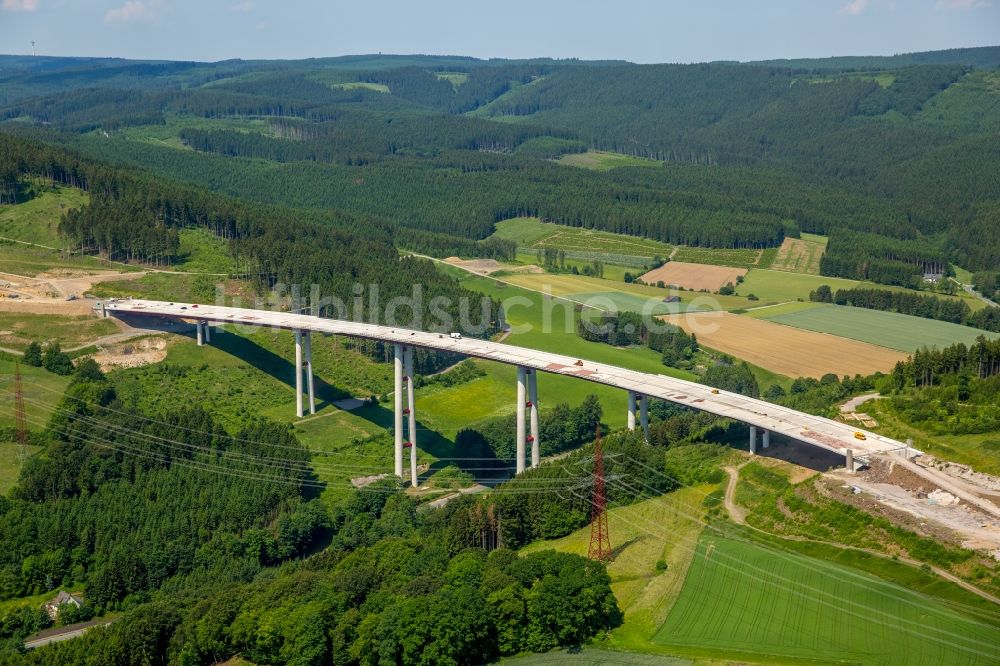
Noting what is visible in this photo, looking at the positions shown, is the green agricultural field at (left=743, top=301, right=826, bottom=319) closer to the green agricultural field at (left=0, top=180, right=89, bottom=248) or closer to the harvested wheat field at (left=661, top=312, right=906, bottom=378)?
the harvested wheat field at (left=661, top=312, right=906, bottom=378)

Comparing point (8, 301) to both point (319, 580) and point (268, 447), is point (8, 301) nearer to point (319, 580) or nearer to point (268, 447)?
point (268, 447)

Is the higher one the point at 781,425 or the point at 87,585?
the point at 781,425

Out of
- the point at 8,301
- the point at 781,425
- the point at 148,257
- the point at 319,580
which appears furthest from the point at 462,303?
the point at 319,580

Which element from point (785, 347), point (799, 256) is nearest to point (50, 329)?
point (785, 347)

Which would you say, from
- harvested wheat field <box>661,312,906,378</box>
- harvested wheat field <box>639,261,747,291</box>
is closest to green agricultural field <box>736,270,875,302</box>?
harvested wheat field <box>639,261,747,291</box>

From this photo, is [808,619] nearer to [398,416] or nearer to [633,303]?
[398,416]
